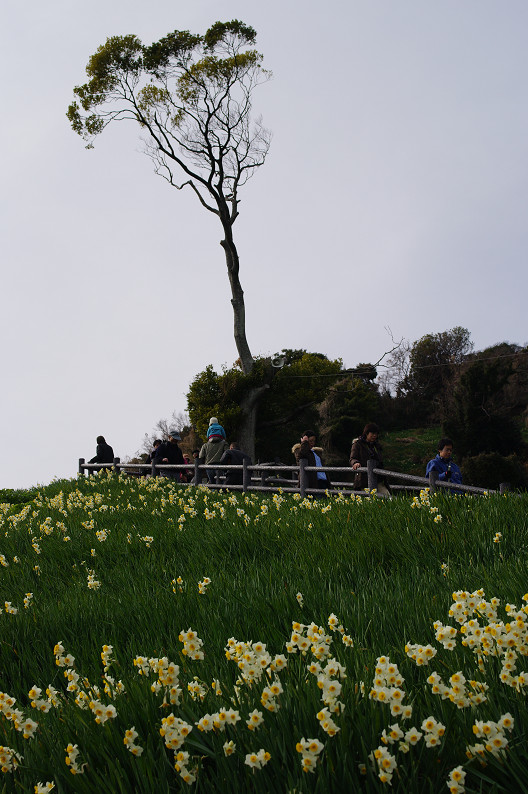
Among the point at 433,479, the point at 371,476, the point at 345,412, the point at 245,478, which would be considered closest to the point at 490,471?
the point at 345,412

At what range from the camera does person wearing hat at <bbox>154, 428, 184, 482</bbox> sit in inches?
826

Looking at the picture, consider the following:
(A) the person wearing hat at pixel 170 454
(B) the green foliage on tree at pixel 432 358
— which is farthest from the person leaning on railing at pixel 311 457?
(B) the green foliage on tree at pixel 432 358

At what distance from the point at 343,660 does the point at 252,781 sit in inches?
35.3

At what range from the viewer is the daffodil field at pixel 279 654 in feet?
7.09

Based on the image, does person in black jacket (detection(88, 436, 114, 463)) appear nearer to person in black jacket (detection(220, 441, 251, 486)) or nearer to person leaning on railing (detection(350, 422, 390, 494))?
person in black jacket (detection(220, 441, 251, 486))

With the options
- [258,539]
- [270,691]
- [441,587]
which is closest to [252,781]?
[270,691]

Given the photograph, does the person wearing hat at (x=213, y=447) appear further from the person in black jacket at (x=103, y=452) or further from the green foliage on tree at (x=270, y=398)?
the green foliage on tree at (x=270, y=398)

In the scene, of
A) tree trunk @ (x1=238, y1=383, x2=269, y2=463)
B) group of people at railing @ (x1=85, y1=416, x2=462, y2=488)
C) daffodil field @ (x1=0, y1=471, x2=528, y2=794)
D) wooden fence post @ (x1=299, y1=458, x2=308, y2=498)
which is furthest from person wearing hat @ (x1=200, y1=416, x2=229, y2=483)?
tree trunk @ (x1=238, y1=383, x2=269, y2=463)

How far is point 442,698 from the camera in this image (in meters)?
2.32

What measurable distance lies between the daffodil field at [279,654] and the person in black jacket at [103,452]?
1710cm

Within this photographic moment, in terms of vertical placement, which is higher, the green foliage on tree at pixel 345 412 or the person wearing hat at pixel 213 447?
the green foliage on tree at pixel 345 412

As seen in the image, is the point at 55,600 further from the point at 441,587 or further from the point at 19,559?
the point at 441,587

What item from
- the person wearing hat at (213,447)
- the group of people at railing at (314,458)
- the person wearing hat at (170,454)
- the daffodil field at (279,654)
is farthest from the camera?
the person wearing hat at (170,454)

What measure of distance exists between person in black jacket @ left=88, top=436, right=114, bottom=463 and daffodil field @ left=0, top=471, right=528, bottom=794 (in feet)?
56.1
